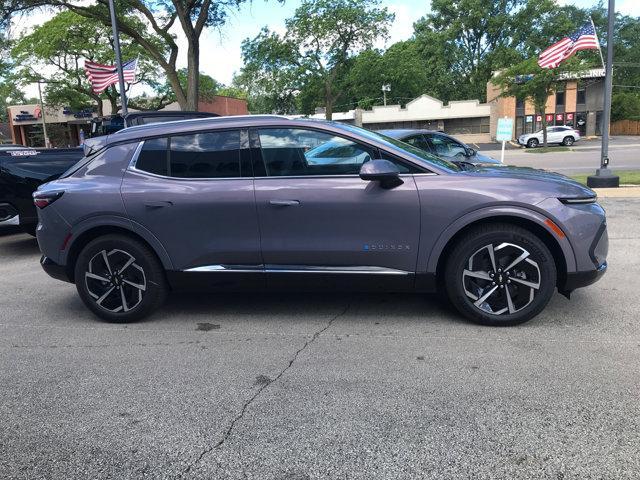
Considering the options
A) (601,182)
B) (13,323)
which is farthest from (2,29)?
(601,182)

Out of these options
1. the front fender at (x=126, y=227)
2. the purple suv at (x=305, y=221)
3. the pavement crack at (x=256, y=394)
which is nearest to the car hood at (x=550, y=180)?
the purple suv at (x=305, y=221)

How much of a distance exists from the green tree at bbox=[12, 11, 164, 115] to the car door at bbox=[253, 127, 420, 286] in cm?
2991

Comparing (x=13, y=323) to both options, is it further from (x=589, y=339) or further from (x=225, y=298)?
(x=589, y=339)

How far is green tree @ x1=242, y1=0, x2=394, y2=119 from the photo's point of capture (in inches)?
1630

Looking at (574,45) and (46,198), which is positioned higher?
(574,45)

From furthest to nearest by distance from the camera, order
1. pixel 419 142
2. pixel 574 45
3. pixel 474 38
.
→ pixel 474 38 → pixel 574 45 → pixel 419 142

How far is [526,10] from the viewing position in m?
59.6

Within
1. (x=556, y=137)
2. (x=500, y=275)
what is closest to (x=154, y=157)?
(x=500, y=275)

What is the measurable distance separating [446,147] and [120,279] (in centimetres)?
690

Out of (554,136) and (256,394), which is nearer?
(256,394)

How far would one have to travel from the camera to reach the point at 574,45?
604 inches

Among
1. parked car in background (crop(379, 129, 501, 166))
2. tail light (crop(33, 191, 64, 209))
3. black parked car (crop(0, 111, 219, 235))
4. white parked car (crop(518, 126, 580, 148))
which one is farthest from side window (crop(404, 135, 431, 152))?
white parked car (crop(518, 126, 580, 148))

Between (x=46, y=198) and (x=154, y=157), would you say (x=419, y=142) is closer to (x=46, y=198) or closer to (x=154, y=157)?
(x=154, y=157)

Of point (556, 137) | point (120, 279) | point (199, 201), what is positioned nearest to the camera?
point (199, 201)
